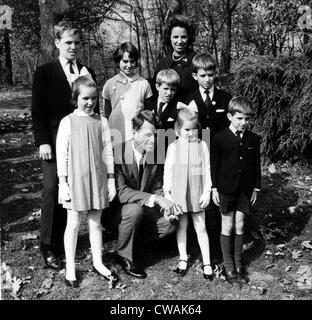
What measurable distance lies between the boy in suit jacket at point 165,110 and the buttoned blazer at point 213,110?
16 cm

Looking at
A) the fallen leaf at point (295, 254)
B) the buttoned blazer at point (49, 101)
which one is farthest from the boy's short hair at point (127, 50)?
the fallen leaf at point (295, 254)

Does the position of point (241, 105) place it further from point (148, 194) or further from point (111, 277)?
point (111, 277)

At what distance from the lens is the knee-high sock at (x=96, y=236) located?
11.7ft

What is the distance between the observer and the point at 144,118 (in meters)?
3.64

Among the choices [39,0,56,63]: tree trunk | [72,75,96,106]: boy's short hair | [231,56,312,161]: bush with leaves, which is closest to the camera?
[72,75,96,106]: boy's short hair

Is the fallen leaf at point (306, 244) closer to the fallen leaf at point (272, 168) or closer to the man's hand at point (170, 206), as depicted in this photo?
the man's hand at point (170, 206)

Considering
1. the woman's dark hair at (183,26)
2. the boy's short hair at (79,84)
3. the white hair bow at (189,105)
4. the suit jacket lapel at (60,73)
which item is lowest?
the white hair bow at (189,105)

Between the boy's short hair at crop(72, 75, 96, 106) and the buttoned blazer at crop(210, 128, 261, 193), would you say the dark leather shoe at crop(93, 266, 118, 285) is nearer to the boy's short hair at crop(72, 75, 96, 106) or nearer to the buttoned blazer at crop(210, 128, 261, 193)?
the buttoned blazer at crop(210, 128, 261, 193)

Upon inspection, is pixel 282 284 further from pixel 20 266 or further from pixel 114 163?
pixel 20 266

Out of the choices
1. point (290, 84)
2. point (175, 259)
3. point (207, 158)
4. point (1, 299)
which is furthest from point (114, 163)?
point (290, 84)

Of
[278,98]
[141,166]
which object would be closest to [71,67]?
[141,166]

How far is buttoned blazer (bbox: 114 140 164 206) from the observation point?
3.74 metres

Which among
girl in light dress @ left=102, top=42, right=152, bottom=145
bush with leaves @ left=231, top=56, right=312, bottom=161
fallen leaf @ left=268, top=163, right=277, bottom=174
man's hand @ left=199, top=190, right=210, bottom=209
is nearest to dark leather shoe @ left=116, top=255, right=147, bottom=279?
man's hand @ left=199, top=190, right=210, bottom=209

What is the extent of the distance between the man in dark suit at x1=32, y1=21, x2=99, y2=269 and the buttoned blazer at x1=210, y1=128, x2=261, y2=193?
1293 millimetres
